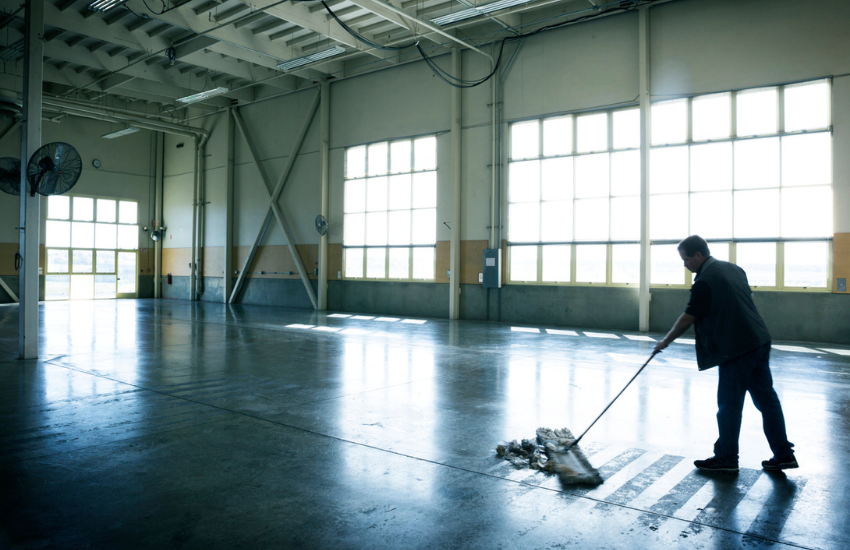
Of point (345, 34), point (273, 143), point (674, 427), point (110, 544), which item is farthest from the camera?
point (273, 143)

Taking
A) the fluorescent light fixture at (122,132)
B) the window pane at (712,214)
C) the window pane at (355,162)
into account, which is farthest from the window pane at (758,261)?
the fluorescent light fixture at (122,132)

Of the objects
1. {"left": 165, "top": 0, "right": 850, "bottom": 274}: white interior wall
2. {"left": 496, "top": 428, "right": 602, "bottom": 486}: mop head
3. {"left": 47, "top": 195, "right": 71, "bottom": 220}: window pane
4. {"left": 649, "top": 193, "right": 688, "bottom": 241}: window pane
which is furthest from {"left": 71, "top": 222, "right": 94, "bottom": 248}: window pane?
{"left": 496, "top": 428, "right": 602, "bottom": 486}: mop head

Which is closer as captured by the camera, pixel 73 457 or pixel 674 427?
pixel 73 457

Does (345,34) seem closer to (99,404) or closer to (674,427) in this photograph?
(99,404)

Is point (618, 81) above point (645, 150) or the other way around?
above

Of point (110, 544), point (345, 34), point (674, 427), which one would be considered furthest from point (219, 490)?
point (345, 34)

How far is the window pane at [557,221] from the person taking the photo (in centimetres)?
1519

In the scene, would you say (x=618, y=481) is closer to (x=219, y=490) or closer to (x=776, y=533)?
(x=776, y=533)

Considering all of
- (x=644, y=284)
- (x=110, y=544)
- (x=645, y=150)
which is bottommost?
(x=110, y=544)

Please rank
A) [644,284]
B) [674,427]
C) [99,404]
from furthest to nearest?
[644,284] → [99,404] → [674,427]

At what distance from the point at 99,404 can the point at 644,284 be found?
11.8m

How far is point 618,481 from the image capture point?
3967 mm

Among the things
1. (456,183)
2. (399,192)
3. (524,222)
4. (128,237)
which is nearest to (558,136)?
(524,222)

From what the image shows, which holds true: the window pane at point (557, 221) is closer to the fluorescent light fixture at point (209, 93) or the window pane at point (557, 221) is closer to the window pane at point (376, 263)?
the window pane at point (376, 263)
